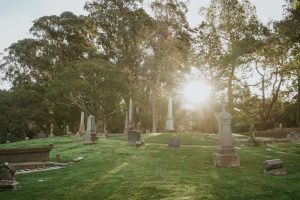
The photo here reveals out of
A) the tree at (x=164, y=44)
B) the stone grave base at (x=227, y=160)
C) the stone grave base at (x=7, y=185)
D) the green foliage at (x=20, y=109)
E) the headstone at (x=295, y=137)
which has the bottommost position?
the stone grave base at (x=7, y=185)

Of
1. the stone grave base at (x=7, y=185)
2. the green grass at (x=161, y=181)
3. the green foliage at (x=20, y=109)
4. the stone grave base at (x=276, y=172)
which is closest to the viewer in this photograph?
the green grass at (x=161, y=181)

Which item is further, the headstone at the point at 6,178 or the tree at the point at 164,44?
the tree at the point at 164,44

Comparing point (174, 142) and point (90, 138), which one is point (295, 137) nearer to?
point (174, 142)

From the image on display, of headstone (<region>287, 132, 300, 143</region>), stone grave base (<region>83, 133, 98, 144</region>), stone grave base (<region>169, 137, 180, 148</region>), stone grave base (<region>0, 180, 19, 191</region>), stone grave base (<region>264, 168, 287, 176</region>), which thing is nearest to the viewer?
stone grave base (<region>0, 180, 19, 191</region>)

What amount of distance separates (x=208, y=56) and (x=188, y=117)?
2702cm

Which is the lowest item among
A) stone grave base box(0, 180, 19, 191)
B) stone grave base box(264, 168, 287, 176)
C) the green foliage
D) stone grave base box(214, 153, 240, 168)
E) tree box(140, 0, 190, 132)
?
stone grave base box(0, 180, 19, 191)

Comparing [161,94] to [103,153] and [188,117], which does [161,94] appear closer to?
[188,117]

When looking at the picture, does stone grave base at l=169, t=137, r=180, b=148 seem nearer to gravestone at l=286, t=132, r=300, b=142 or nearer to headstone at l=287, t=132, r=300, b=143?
headstone at l=287, t=132, r=300, b=143

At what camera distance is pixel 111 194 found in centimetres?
909

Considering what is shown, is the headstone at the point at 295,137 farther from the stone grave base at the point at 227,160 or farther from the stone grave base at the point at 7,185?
the stone grave base at the point at 7,185

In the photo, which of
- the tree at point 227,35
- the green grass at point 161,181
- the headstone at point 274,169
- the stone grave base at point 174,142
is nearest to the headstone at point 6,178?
the green grass at point 161,181

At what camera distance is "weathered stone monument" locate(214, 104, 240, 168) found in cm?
1290

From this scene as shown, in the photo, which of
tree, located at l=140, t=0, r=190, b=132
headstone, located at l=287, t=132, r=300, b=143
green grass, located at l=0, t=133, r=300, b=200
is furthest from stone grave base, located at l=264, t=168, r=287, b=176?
tree, located at l=140, t=0, r=190, b=132

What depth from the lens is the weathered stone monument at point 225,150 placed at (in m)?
12.9
